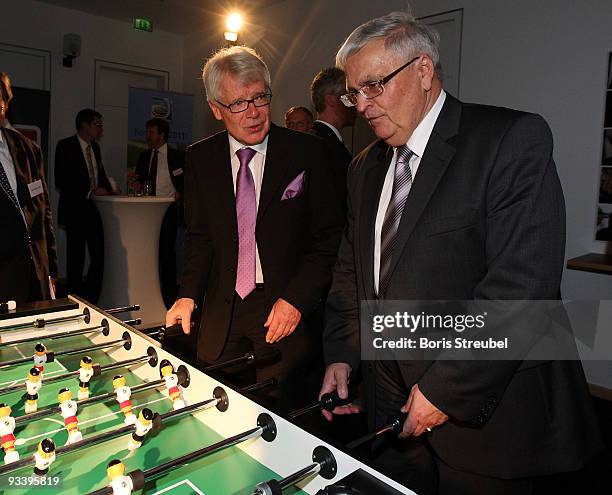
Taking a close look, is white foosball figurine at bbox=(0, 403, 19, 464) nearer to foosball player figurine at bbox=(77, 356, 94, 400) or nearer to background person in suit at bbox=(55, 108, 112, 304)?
foosball player figurine at bbox=(77, 356, 94, 400)

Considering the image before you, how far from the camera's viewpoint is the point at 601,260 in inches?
130

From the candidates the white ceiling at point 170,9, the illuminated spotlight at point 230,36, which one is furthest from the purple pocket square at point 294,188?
the white ceiling at point 170,9

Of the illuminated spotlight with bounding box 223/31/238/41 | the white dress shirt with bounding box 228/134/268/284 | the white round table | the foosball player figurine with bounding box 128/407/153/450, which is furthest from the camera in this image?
the illuminated spotlight with bounding box 223/31/238/41

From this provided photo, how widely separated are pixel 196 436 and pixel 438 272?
2.25 ft

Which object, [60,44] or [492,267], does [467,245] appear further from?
[60,44]

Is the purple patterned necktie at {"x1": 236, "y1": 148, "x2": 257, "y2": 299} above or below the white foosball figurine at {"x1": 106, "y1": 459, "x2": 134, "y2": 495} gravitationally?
above

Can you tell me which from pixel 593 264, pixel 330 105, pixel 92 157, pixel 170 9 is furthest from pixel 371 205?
pixel 170 9

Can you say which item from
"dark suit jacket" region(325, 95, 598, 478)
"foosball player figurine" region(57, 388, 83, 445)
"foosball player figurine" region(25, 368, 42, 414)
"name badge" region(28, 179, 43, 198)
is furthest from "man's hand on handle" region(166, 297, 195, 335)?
"name badge" region(28, 179, 43, 198)

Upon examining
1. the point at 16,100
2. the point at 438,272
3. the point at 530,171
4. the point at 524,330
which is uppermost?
the point at 16,100

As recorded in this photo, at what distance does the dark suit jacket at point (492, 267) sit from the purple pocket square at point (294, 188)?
719 millimetres

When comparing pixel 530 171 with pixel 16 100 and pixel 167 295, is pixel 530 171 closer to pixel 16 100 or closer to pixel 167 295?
pixel 167 295

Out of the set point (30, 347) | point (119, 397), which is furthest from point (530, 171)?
point (30, 347)

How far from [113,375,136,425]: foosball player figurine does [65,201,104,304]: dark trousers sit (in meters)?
4.85

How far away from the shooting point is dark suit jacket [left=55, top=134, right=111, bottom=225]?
580 centimetres
